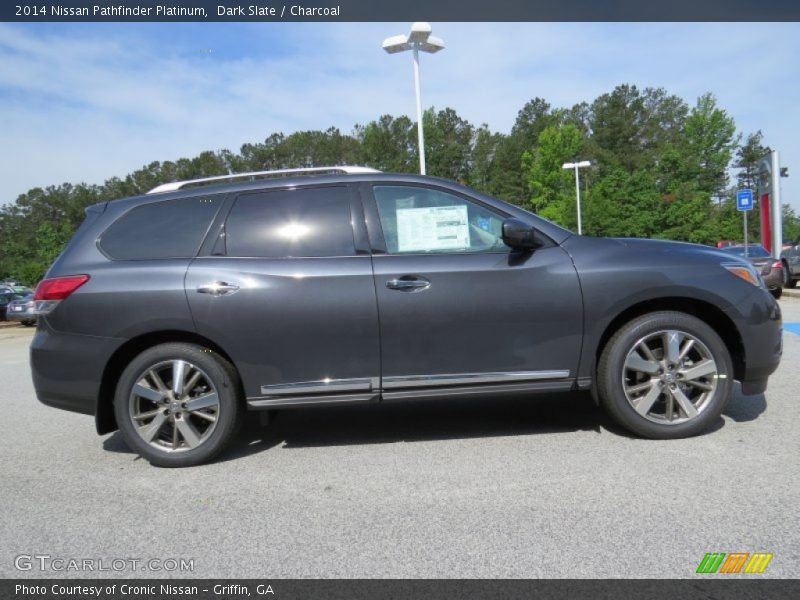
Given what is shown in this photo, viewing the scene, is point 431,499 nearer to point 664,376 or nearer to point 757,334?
point 664,376

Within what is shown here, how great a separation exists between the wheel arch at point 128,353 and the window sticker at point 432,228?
4.65 ft

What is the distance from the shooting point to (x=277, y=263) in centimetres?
409

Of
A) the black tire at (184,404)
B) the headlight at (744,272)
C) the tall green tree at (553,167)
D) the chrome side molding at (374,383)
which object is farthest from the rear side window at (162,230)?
the tall green tree at (553,167)

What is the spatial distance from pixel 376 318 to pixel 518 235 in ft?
3.43

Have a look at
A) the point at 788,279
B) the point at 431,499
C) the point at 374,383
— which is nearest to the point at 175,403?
the point at 374,383

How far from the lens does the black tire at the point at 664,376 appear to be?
13.4 feet

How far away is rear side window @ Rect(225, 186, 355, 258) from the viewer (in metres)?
4.14

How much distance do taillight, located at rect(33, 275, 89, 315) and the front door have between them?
77.0 inches

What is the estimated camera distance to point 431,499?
338cm
